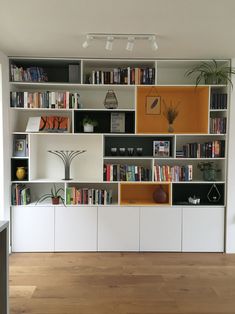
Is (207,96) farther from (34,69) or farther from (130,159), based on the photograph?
(34,69)

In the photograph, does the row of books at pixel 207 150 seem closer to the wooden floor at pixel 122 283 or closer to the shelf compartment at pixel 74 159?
the shelf compartment at pixel 74 159

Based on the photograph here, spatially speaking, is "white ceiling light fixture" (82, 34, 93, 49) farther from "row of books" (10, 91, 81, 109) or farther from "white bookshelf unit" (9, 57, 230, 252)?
"row of books" (10, 91, 81, 109)

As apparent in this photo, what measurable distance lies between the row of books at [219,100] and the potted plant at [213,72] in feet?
0.55

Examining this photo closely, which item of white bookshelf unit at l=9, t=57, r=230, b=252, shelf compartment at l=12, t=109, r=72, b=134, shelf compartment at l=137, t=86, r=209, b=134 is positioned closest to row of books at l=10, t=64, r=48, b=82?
white bookshelf unit at l=9, t=57, r=230, b=252

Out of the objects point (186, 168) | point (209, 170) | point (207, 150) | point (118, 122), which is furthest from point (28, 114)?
point (209, 170)

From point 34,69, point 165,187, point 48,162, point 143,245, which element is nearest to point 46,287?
point 143,245

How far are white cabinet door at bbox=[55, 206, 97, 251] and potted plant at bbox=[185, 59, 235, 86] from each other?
2.29m

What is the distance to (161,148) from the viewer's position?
4004 millimetres

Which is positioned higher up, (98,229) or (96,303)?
(98,229)

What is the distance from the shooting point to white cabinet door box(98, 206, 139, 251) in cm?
387

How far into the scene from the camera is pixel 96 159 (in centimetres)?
419

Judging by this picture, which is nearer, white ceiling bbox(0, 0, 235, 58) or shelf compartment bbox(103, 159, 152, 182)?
white ceiling bbox(0, 0, 235, 58)

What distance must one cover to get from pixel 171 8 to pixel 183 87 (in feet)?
5.27

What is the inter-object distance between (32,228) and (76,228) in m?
0.58
